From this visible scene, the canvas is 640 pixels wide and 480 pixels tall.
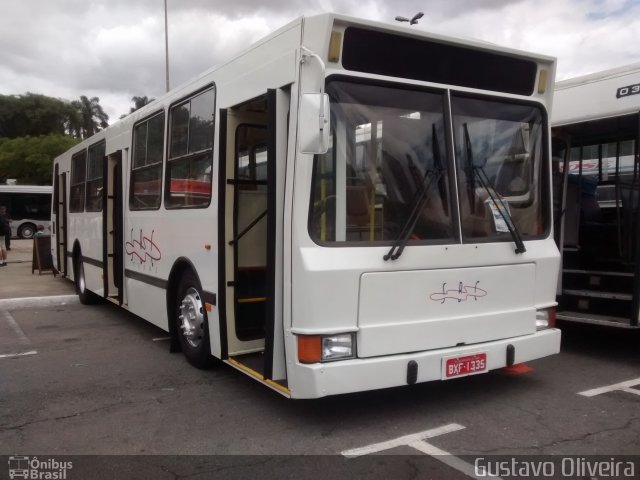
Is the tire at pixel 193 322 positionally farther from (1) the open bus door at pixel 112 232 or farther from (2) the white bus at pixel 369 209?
(1) the open bus door at pixel 112 232

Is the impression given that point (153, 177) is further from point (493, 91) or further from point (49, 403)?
point (493, 91)

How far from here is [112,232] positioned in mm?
8430

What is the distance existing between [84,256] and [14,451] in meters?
6.28

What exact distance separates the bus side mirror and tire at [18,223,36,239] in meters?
30.9

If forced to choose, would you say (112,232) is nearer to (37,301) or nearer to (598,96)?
(37,301)

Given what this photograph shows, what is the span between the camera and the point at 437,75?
4457 millimetres

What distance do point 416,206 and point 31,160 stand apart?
164 feet

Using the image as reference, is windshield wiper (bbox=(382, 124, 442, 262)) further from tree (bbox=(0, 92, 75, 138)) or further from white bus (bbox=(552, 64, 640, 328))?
tree (bbox=(0, 92, 75, 138))

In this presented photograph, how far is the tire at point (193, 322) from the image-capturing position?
5645mm

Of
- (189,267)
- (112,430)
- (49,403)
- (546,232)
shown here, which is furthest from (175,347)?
(546,232)

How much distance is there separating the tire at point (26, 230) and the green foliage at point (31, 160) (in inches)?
727

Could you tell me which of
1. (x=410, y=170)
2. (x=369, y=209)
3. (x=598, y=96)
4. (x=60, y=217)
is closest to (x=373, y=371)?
(x=369, y=209)

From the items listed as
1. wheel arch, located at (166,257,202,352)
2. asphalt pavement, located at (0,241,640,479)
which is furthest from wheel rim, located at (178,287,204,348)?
asphalt pavement, located at (0,241,640,479)

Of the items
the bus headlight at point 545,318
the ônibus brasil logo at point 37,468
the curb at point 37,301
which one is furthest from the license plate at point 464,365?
the curb at point 37,301
